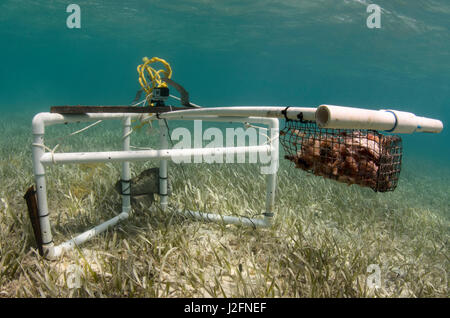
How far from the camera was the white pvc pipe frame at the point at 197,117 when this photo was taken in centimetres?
149

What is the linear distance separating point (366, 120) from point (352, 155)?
64 centimetres

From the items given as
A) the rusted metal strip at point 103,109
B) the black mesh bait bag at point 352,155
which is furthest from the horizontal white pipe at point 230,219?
the rusted metal strip at point 103,109

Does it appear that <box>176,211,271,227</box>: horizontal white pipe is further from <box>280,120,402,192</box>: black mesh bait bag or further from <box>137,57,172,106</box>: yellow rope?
<box>137,57,172,106</box>: yellow rope

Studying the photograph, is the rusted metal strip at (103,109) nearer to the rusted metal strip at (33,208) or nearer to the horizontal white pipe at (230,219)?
the rusted metal strip at (33,208)

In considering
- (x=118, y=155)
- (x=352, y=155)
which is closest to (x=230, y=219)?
(x=118, y=155)

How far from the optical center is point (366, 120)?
151cm

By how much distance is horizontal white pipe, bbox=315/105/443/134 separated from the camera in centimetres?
139

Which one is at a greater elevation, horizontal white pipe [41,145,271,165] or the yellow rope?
the yellow rope

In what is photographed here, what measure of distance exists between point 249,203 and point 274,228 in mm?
1064

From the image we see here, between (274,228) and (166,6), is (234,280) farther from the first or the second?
(166,6)

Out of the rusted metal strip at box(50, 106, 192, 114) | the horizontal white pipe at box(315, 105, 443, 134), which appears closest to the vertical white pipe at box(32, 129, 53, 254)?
the rusted metal strip at box(50, 106, 192, 114)

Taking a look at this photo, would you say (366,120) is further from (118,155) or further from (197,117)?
(118,155)

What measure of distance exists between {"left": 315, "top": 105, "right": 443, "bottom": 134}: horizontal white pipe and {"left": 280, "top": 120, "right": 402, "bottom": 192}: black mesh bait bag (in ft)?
0.91

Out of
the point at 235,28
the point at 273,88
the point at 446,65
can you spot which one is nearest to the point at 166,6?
the point at 235,28
